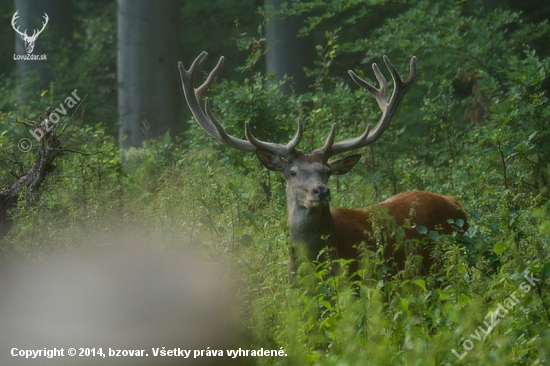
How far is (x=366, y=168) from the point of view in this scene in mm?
10242

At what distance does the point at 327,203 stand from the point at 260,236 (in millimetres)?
624

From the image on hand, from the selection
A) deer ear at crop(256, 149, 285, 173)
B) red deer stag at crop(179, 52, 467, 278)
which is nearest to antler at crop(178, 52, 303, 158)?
red deer stag at crop(179, 52, 467, 278)

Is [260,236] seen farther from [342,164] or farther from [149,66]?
[149,66]

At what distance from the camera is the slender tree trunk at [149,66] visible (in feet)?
50.8

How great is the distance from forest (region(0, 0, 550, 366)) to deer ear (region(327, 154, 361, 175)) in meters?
0.50

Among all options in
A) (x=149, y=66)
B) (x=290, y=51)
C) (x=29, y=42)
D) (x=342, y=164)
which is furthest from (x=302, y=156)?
(x=149, y=66)

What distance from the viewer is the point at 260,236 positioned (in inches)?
255

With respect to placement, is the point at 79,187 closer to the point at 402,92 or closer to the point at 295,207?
the point at 295,207

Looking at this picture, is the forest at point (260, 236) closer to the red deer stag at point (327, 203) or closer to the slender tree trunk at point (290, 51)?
the red deer stag at point (327, 203)

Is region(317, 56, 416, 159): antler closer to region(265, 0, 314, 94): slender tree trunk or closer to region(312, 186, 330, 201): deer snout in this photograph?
region(312, 186, 330, 201): deer snout

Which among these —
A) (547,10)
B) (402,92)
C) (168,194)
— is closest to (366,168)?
(402,92)

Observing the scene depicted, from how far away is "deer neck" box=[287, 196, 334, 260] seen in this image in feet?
20.4

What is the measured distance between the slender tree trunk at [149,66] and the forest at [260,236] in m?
2.36

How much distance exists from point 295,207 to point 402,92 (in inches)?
65.1
